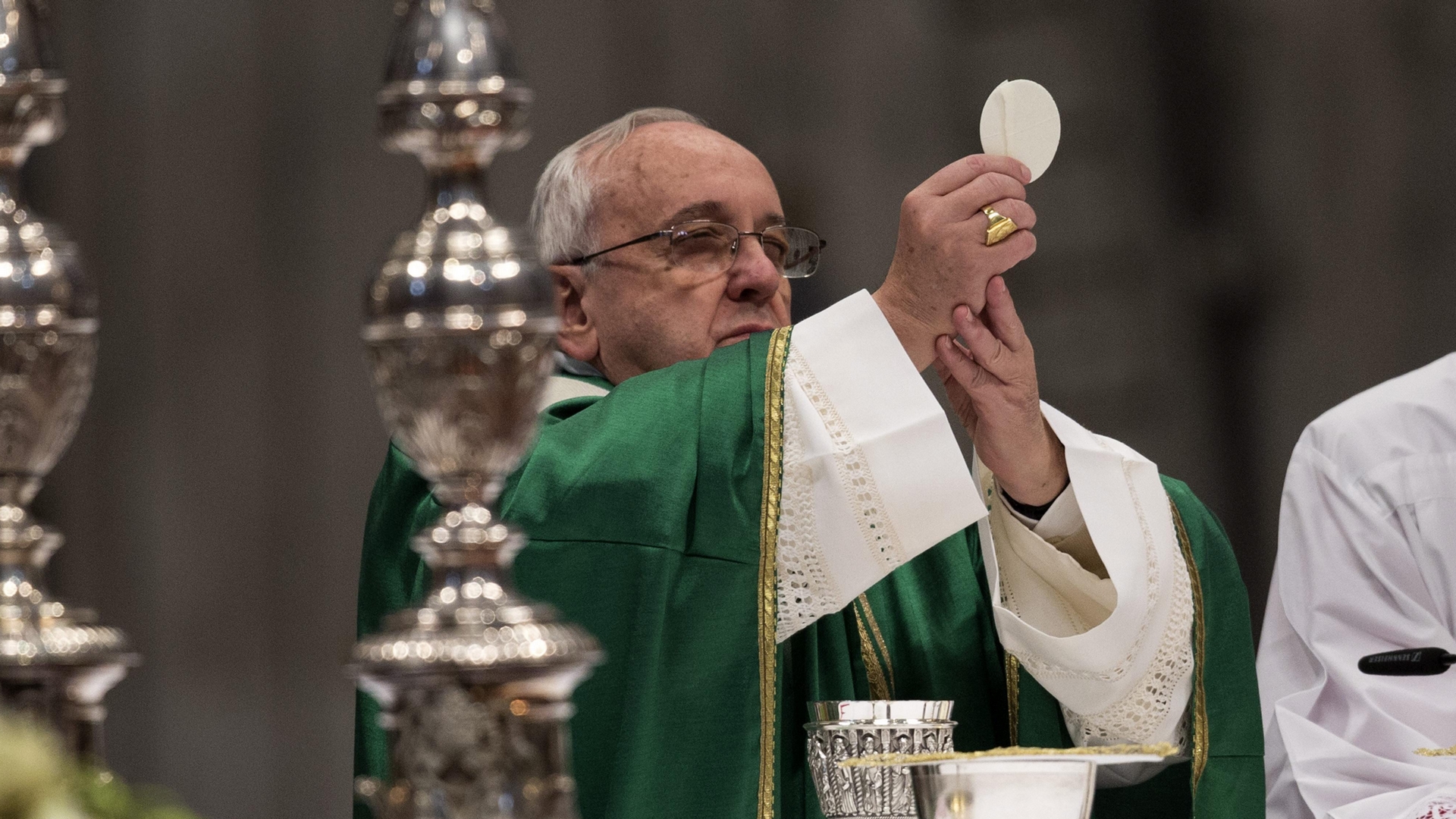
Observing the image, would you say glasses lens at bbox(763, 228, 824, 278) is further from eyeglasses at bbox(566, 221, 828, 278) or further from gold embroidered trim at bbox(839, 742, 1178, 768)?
gold embroidered trim at bbox(839, 742, 1178, 768)

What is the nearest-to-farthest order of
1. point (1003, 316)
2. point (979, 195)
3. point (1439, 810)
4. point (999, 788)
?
1. point (999, 788)
2. point (979, 195)
3. point (1003, 316)
4. point (1439, 810)

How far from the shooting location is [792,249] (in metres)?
3.05

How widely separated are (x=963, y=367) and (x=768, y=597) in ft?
1.50

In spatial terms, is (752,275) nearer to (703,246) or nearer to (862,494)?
(703,246)

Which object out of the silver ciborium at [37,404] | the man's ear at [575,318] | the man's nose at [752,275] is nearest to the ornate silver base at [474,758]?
the silver ciborium at [37,404]

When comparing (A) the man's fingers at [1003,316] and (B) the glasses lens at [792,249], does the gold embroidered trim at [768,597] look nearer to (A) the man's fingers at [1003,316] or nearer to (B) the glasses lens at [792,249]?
(A) the man's fingers at [1003,316]

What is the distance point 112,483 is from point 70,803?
3.39 meters

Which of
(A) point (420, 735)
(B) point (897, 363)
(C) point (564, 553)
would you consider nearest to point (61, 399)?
(A) point (420, 735)

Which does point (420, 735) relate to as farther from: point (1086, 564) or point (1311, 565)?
point (1311, 565)

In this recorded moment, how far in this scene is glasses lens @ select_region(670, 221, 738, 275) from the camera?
118 inches

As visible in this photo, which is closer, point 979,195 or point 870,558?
point 870,558

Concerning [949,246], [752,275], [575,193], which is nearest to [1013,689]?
[949,246]

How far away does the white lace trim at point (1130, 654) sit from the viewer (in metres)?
2.26

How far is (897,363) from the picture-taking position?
2166 mm
